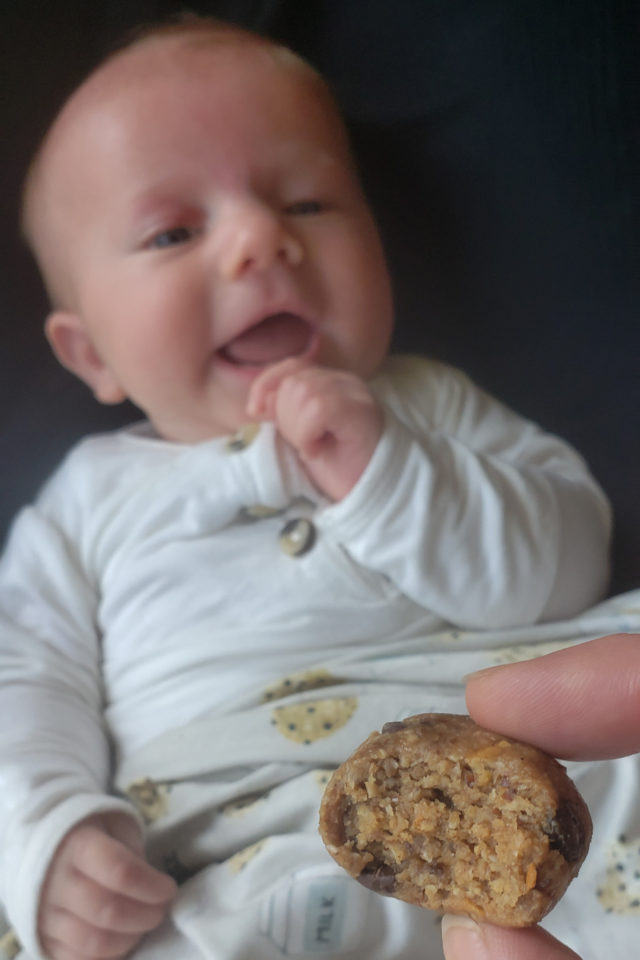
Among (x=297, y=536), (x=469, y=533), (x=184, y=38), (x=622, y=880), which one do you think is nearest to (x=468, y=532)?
(x=469, y=533)

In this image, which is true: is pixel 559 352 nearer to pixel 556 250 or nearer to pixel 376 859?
pixel 556 250

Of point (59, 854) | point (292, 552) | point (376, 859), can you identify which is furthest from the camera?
point (292, 552)

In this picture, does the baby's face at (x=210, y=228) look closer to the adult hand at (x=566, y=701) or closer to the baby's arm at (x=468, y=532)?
the baby's arm at (x=468, y=532)

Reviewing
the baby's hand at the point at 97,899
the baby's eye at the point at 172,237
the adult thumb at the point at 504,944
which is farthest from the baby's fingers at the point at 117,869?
the baby's eye at the point at 172,237

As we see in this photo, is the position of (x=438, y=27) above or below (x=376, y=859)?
above

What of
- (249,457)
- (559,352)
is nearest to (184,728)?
(249,457)

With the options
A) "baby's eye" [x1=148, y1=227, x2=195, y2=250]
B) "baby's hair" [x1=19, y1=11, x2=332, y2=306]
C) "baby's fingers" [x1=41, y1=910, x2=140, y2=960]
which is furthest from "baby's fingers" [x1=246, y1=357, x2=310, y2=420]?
"baby's fingers" [x1=41, y1=910, x2=140, y2=960]

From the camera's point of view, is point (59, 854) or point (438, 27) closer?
point (59, 854)
